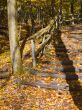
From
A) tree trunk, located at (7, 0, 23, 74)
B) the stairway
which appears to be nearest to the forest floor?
the stairway

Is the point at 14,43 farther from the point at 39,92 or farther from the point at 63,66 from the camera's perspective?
the point at 39,92

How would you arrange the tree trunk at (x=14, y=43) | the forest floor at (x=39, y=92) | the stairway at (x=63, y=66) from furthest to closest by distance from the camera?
the tree trunk at (x=14, y=43) → the stairway at (x=63, y=66) → the forest floor at (x=39, y=92)

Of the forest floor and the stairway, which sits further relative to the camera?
the stairway

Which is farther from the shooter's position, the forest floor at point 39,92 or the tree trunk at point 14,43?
the tree trunk at point 14,43

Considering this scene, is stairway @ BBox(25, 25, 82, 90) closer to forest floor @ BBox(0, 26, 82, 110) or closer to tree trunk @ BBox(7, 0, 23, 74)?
forest floor @ BBox(0, 26, 82, 110)

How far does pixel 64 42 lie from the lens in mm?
17703

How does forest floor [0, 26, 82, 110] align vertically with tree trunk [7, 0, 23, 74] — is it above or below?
below

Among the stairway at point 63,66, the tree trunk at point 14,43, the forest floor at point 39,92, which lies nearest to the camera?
the forest floor at point 39,92

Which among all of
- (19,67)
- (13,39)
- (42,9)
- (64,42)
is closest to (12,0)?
(13,39)

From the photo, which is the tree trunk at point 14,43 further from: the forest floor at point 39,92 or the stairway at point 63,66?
the stairway at point 63,66

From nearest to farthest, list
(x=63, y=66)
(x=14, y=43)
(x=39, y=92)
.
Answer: (x=39, y=92)
(x=14, y=43)
(x=63, y=66)

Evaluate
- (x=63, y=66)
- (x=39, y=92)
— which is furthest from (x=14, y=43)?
(x=39, y=92)

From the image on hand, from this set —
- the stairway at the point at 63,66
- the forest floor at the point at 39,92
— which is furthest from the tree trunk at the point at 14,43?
the stairway at the point at 63,66

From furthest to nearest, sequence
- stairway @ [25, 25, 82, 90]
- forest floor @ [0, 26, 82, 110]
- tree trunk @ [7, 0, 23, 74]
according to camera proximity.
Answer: tree trunk @ [7, 0, 23, 74], stairway @ [25, 25, 82, 90], forest floor @ [0, 26, 82, 110]
